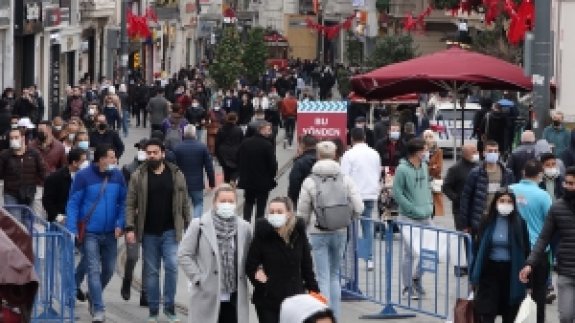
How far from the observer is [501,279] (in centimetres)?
1522

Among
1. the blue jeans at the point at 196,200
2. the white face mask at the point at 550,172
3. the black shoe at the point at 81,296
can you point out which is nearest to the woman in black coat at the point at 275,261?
the black shoe at the point at 81,296

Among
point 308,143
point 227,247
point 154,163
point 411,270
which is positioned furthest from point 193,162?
point 227,247

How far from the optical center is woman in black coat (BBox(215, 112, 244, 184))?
1171 inches

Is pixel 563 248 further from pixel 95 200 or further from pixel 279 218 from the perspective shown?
pixel 95 200

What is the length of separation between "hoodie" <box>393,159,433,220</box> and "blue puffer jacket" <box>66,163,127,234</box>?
2.92 metres

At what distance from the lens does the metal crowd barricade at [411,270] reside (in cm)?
1723

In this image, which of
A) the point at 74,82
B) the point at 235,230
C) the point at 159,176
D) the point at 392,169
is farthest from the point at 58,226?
the point at 74,82

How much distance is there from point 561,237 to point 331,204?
9.00ft

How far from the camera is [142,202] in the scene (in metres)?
16.9

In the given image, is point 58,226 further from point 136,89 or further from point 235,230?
point 136,89

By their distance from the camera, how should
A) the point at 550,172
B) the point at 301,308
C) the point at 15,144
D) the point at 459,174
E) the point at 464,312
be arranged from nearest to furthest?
the point at 301,308 → the point at 464,312 → the point at 550,172 → the point at 459,174 → the point at 15,144

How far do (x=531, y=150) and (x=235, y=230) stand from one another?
908 cm

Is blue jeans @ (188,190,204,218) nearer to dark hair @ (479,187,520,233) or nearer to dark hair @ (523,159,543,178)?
dark hair @ (523,159,543,178)

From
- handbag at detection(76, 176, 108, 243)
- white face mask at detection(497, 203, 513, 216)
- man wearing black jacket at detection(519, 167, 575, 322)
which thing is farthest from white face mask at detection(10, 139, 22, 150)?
man wearing black jacket at detection(519, 167, 575, 322)
